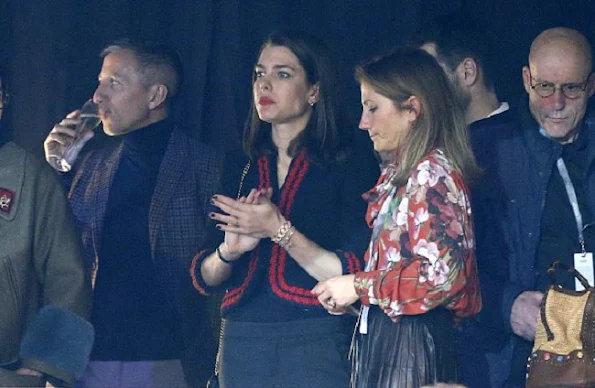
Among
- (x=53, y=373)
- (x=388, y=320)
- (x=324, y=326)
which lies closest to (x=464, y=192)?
(x=388, y=320)

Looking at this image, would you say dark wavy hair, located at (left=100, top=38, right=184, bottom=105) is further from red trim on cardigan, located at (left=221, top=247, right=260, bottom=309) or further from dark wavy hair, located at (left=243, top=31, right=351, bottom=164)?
red trim on cardigan, located at (left=221, top=247, right=260, bottom=309)

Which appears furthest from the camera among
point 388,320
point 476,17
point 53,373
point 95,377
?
point 476,17

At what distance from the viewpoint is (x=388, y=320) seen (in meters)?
3.58

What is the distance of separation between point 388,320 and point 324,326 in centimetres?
39

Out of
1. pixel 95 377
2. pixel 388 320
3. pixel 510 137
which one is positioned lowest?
pixel 95 377

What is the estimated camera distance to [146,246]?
465 cm

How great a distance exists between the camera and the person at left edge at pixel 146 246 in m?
4.58

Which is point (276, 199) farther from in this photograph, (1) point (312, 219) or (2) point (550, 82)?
(2) point (550, 82)

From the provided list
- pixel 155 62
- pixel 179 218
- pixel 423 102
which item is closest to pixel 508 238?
pixel 423 102

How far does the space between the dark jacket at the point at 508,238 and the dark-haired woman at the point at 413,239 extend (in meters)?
0.38

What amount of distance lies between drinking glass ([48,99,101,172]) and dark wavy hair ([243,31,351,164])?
774mm

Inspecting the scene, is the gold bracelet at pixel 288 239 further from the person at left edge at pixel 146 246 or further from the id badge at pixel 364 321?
the person at left edge at pixel 146 246

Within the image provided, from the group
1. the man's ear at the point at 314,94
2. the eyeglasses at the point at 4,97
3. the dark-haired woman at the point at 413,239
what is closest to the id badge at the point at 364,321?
the dark-haired woman at the point at 413,239

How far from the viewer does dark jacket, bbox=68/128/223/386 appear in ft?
15.2
